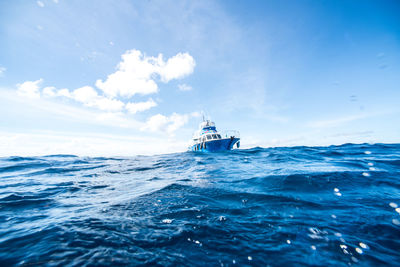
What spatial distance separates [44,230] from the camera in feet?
9.11

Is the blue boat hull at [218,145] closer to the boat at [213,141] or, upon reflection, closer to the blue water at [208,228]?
the boat at [213,141]

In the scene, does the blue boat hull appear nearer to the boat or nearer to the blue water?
the boat

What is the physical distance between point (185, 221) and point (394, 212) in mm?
4960

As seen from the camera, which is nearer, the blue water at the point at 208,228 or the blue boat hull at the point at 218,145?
the blue water at the point at 208,228

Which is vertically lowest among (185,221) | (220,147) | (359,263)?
(359,263)

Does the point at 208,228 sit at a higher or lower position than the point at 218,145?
lower

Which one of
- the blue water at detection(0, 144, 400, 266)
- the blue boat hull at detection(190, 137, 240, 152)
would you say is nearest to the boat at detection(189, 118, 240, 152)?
the blue boat hull at detection(190, 137, 240, 152)

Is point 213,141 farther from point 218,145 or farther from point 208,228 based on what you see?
point 208,228

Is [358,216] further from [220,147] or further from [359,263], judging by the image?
[220,147]

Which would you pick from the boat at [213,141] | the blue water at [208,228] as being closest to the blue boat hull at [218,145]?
the boat at [213,141]

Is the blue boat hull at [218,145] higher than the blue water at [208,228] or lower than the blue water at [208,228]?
higher

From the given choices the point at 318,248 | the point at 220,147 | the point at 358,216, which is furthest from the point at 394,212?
the point at 220,147

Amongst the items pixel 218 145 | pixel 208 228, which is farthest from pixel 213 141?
pixel 208 228

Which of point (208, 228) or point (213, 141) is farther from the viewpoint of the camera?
point (213, 141)
